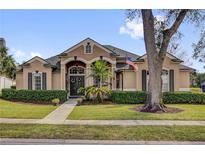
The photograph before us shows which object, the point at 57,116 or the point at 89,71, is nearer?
the point at 57,116

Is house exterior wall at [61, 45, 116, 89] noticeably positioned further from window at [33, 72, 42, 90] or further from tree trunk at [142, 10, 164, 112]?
tree trunk at [142, 10, 164, 112]

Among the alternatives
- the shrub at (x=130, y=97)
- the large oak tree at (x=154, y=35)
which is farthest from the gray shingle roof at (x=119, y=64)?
the large oak tree at (x=154, y=35)

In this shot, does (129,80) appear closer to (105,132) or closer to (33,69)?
(33,69)

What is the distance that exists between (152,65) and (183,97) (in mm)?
4533

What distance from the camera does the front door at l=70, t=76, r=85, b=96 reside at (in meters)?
20.5

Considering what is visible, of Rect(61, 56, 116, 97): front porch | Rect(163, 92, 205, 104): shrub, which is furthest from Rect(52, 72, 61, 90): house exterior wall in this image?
Rect(163, 92, 205, 104): shrub

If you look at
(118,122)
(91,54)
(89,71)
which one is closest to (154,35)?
(118,122)

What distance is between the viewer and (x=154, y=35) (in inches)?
496

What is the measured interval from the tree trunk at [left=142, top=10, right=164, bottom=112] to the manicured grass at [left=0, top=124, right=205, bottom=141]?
445cm
